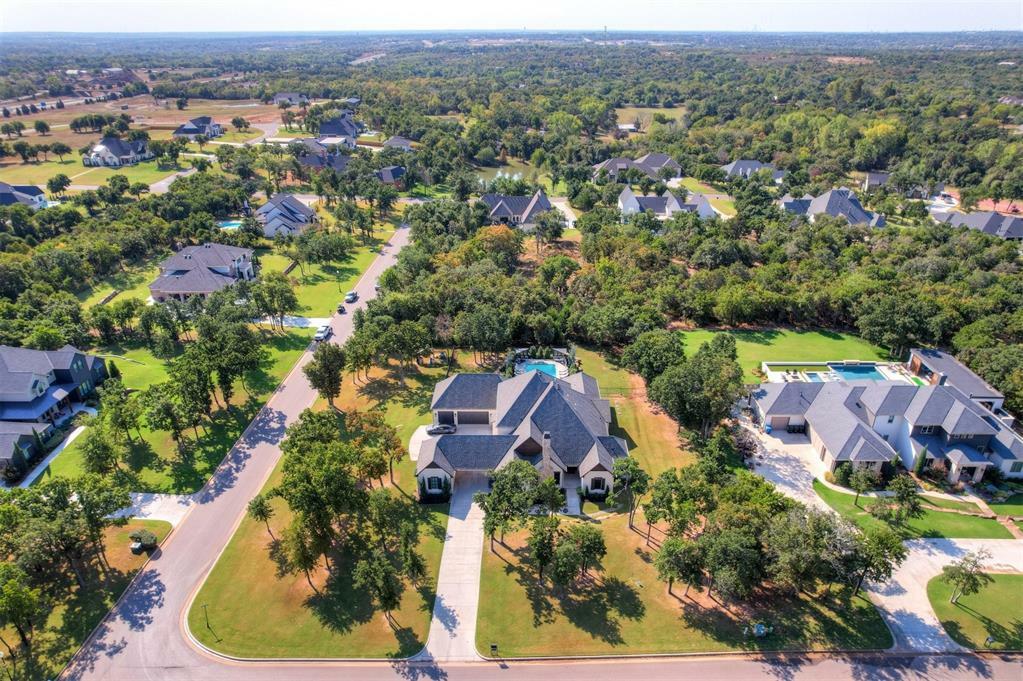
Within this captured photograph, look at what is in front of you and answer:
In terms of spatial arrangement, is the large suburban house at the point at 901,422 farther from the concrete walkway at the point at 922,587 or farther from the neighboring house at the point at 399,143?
the neighboring house at the point at 399,143

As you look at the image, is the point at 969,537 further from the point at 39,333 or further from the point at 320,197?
the point at 320,197

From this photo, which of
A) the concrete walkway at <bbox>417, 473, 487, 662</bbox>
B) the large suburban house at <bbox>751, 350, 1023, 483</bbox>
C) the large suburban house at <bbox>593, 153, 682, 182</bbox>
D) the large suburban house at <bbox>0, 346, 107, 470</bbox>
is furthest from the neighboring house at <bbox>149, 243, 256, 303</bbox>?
the large suburban house at <bbox>593, 153, 682, 182</bbox>

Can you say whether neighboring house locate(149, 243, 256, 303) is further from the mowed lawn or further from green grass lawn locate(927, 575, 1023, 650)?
green grass lawn locate(927, 575, 1023, 650)

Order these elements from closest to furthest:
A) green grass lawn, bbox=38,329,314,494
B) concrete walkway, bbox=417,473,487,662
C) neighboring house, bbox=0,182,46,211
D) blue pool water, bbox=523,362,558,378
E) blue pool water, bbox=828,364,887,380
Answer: concrete walkway, bbox=417,473,487,662, green grass lawn, bbox=38,329,314,494, blue pool water, bbox=523,362,558,378, blue pool water, bbox=828,364,887,380, neighboring house, bbox=0,182,46,211

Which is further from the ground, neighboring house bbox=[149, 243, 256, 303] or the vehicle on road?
neighboring house bbox=[149, 243, 256, 303]

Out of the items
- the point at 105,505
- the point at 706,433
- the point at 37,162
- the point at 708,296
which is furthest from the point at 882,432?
the point at 37,162

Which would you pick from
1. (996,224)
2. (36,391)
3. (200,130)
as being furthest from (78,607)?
(200,130)

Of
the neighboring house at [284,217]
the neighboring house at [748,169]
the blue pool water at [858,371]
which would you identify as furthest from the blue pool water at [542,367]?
the neighboring house at [748,169]
